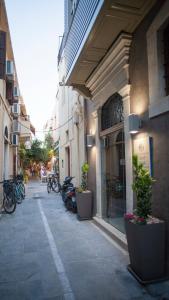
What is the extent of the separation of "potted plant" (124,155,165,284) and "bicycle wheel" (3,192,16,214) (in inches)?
228

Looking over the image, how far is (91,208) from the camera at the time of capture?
6.81 m

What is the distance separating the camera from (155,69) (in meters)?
3.52

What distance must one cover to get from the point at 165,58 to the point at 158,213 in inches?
95.0

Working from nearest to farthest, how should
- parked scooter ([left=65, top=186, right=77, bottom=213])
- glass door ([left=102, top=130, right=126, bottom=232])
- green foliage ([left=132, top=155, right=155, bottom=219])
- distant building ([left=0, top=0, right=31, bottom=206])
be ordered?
green foliage ([left=132, top=155, right=155, bottom=219])
glass door ([left=102, top=130, right=126, bottom=232])
distant building ([left=0, top=0, right=31, bottom=206])
parked scooter ([left=65, top=186, right=77, bottom=213])

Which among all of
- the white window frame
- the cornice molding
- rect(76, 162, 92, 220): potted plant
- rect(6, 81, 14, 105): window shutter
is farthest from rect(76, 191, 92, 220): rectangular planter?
rect(6, 81, 14, 105): window shutter

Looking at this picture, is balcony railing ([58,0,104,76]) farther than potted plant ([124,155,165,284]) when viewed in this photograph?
Yes

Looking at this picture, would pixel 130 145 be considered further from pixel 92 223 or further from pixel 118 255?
pixel 92 223

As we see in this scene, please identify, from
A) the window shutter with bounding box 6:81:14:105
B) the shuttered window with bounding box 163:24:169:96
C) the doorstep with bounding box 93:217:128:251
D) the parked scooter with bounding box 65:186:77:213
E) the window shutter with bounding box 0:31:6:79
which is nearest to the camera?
the shuttered window with bounding box 163:24:169:96

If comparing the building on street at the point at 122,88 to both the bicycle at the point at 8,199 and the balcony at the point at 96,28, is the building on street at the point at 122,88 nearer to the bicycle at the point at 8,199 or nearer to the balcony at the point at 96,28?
the balcony at the point at 96,28

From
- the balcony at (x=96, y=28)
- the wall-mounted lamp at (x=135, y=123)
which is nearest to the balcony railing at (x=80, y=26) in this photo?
the balcony at (x=96, y=28)

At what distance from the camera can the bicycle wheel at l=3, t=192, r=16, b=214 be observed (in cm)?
800

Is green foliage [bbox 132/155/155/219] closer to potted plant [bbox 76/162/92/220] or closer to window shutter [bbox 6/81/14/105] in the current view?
potted plant [bbox 76/162/92/220]

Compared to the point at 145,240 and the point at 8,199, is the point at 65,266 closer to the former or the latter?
the point at 145,240

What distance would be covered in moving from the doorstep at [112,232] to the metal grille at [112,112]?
255 cm
